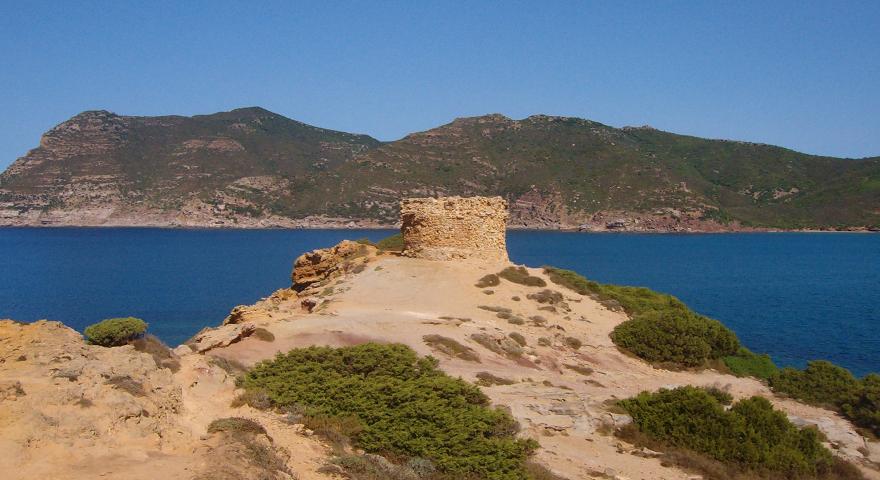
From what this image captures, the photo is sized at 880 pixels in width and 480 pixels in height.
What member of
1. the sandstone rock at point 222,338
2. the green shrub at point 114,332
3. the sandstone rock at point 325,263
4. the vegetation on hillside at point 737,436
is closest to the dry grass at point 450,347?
the sandstone rock at point 222,338

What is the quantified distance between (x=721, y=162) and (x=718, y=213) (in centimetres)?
3705

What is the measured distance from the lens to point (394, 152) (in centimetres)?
16800

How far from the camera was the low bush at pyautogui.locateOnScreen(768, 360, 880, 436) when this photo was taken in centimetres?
1652

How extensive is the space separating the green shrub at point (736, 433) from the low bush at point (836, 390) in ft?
13.7

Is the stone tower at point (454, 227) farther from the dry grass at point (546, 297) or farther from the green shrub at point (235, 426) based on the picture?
the green shrub at point (235, 426)

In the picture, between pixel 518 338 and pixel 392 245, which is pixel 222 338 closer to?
pixel 518 338

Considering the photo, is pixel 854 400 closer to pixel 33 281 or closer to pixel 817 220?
pixel 33 281

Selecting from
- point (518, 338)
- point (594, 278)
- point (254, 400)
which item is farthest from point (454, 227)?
point (594, 278)

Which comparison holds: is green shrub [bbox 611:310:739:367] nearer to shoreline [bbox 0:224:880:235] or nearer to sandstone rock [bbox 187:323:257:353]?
sandstone rock [bbox 187:323:257:353]

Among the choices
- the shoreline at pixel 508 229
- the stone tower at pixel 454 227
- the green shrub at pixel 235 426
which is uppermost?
the stone tower at pixel 454 227

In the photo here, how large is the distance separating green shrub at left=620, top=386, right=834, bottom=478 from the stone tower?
14.4 metres

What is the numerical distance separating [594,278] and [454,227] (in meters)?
36.9

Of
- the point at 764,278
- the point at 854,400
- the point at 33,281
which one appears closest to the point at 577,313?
the point at 854,400

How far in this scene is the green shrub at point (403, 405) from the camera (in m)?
9.65
